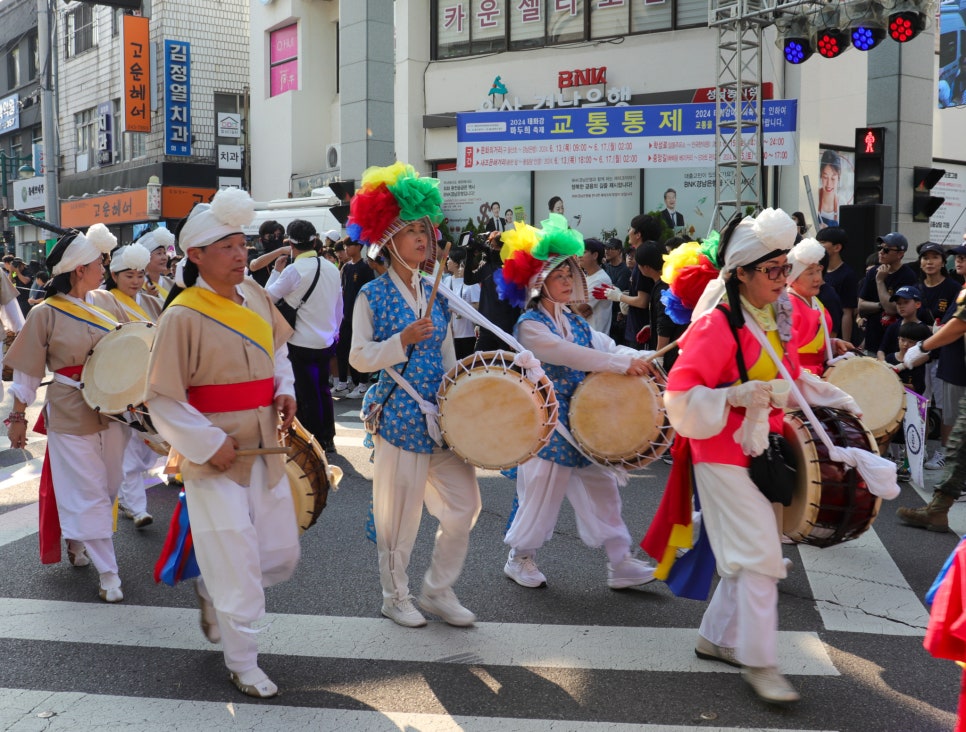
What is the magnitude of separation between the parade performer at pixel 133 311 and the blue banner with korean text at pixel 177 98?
24934mm

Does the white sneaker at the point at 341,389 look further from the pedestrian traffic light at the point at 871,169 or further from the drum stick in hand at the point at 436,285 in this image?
the drum stick in hand at the point at 436,285

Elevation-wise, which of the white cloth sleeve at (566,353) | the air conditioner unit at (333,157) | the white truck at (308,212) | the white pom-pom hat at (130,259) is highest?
the air conditioner unit at (333,157)

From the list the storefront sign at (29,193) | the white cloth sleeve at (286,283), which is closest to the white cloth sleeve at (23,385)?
the white cloth sleeve at (286,283)

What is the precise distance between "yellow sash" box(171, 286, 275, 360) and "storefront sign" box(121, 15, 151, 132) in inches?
1138

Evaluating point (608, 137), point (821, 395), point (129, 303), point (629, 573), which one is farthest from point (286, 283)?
point (608, 137)

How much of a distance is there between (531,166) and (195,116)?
16.6 metres

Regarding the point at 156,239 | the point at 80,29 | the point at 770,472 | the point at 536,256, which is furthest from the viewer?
the point at 80,29

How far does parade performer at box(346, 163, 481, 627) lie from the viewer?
14.9 ft

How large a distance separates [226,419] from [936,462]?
6613 millimetres

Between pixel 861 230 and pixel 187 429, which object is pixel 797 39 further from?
pixel 187 429

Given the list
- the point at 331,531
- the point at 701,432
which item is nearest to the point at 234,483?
the point at 701,432

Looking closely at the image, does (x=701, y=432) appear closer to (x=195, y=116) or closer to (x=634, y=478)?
(x=634, y=478)

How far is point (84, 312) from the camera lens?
5570 millimetres

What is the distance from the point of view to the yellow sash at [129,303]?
6141 mm
